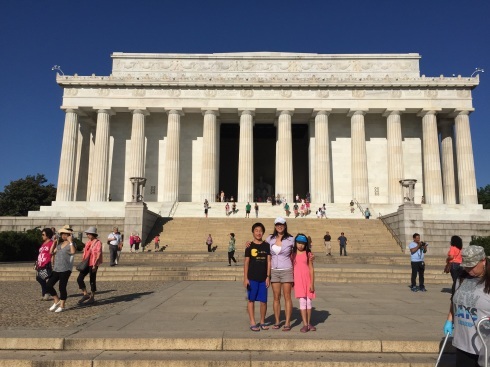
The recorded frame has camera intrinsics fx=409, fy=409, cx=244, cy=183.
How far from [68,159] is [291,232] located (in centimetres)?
2781

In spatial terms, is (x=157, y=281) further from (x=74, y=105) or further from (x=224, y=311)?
(x=74, y=105)

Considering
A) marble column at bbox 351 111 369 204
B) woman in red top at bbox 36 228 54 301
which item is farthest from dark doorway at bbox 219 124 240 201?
woman in red top at bbox 36 228 54 301

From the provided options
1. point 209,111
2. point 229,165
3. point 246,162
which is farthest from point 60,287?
point 229,165

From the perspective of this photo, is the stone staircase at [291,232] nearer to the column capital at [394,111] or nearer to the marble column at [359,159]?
the marble column at [359,159]

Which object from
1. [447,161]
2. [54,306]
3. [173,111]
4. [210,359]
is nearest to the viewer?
[210,359]

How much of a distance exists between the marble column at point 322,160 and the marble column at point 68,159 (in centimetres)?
2708

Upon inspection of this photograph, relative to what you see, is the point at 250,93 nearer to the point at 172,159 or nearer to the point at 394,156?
the point at 172,159

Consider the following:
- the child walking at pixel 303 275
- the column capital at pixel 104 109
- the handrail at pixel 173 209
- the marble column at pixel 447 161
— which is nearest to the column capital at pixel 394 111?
the marble column at pixel 447 161

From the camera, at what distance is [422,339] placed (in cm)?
681

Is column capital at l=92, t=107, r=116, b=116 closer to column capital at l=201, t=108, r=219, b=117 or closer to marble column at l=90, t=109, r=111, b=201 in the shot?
marble column at l=90, t=109, r=111, b=201

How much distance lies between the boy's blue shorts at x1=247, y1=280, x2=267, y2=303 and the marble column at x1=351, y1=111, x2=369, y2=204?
3949cm

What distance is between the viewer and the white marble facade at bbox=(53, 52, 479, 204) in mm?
45844

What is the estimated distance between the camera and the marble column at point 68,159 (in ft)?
147

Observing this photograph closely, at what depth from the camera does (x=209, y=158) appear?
46344mm
